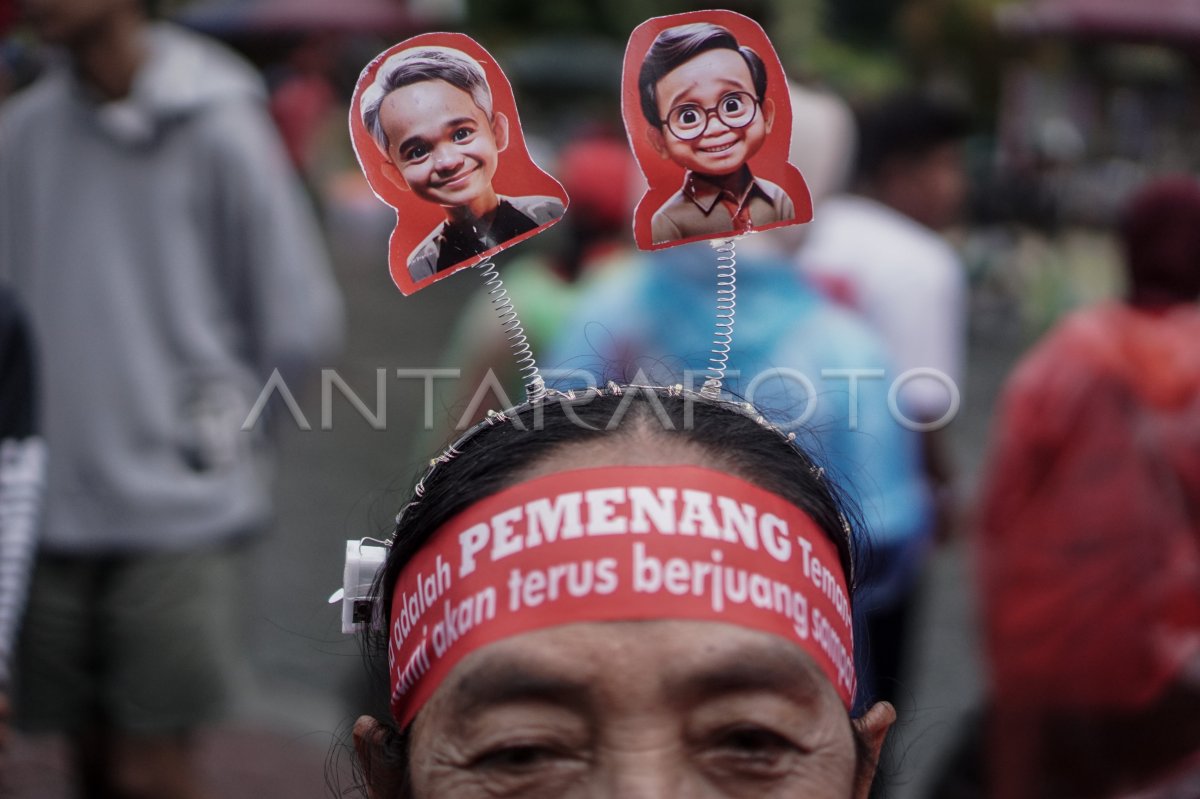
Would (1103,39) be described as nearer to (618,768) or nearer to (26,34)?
(26,34)

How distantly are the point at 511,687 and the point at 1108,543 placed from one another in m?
2.84

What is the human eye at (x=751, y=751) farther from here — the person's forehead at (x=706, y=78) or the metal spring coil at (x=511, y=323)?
the person's forehead at (x=706, y=78)

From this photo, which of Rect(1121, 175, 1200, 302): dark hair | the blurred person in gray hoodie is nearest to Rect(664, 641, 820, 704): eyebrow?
the blurred person in gray hoodie

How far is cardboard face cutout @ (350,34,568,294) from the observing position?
1448mm

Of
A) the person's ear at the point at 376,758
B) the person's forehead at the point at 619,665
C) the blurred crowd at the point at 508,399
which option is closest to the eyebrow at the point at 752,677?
the person's forehead at the point at 619,665

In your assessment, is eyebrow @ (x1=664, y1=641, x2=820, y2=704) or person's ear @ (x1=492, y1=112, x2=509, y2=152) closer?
eyebrow @ (x1=664, y1=641, x2=820, y2=704)

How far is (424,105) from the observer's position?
57.2 inches

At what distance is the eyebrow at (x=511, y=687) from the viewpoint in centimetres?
136

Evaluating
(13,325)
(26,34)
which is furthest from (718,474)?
(26,34)

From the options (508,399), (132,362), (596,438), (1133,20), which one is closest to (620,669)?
(596,438)

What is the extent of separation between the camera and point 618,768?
134 centimetres

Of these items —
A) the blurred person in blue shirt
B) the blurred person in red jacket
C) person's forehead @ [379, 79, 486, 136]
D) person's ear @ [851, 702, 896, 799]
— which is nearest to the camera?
person's forehead @ [379, 79, 486, 136]

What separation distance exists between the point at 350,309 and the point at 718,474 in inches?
519

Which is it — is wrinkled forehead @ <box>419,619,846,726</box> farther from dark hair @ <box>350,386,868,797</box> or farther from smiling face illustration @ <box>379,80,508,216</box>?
smiling face illustration @ <box>379,80,508,216</box>
